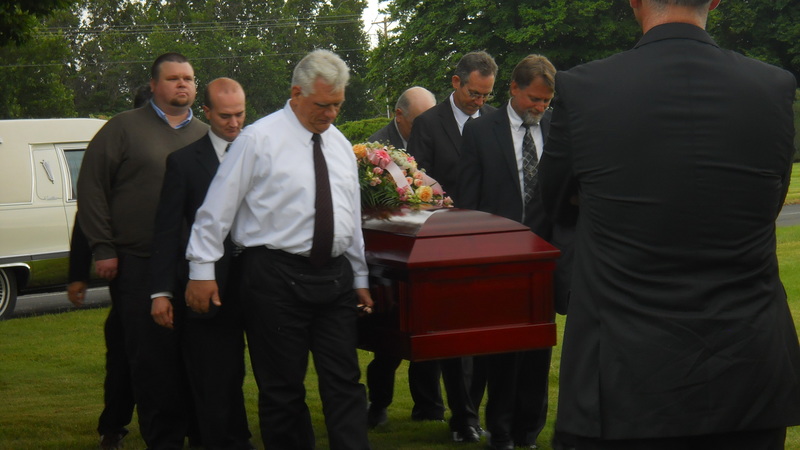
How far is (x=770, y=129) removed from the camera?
2.59 metres

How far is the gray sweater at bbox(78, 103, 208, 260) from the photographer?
5.57 meters

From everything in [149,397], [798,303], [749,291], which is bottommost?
[798,303]

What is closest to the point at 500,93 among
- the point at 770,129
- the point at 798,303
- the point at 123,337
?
the point at 798,303

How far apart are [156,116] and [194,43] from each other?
2898 inches

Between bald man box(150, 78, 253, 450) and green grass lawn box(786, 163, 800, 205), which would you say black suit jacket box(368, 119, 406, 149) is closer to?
bald man box(150, 78, 253, 450)

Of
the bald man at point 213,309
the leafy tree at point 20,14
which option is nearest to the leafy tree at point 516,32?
the leafy tree at point 20,14

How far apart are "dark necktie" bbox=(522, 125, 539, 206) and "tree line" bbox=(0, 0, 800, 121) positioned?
3.04 m

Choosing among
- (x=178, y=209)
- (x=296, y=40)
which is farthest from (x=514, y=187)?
(x=296, y=40)

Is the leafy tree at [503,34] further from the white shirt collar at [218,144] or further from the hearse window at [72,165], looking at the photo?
the white shirt collar at [218,144]

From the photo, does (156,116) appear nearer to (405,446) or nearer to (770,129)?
(405,446)

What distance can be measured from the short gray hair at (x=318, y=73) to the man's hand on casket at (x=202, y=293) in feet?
2.86

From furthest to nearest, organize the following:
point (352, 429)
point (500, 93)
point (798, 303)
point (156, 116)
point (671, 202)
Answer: point (500, 93)
point (798, 303)
point (156, 116)
point (352, 429)
point (671, 202)

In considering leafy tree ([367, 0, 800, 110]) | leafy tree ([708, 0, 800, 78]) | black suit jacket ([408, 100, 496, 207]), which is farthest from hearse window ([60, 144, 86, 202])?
leafy tree ([708, 0, 800, 78])

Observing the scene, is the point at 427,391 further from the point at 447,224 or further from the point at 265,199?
the point at 265,199
